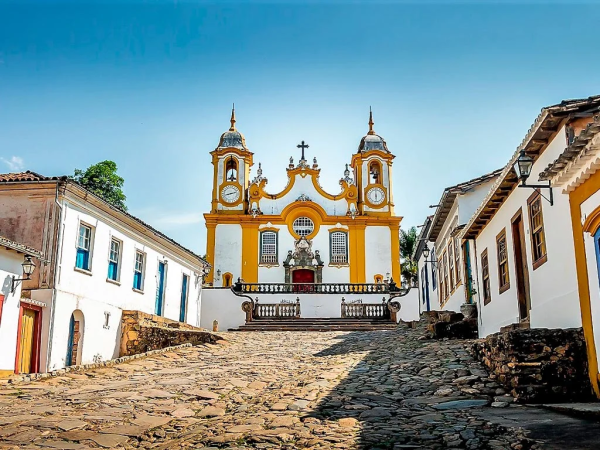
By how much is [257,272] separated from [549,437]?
32.1m

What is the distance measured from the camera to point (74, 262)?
56.1 feet

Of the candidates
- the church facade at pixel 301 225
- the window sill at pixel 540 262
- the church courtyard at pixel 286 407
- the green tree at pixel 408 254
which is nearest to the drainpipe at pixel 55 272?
the church courtyard at pixel 286 407

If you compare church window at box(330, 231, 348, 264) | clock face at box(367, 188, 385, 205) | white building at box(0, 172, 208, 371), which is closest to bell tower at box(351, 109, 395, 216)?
clock face at box(367, 188, 385, 205)

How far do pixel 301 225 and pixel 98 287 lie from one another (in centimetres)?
2248

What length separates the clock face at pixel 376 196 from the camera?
1591 inches

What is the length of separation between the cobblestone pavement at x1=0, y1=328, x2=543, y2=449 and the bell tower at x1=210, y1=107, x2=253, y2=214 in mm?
24528

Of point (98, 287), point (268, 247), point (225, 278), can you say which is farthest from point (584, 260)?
point (268, 247)

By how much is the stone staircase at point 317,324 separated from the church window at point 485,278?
378 inches

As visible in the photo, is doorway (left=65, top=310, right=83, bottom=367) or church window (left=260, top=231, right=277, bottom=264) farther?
church window (left=260, top=231, right=277, bottom=264)

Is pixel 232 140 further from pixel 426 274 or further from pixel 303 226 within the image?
pixel 426 274

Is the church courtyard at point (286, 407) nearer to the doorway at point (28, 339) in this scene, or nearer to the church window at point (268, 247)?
the doorway at point (28, 339)

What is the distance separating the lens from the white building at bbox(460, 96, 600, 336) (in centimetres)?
961

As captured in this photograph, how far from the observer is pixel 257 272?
38.2 m

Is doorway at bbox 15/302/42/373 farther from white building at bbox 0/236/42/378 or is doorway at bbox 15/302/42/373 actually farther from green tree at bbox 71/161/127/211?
green tree at bbox 71/161/127/211
